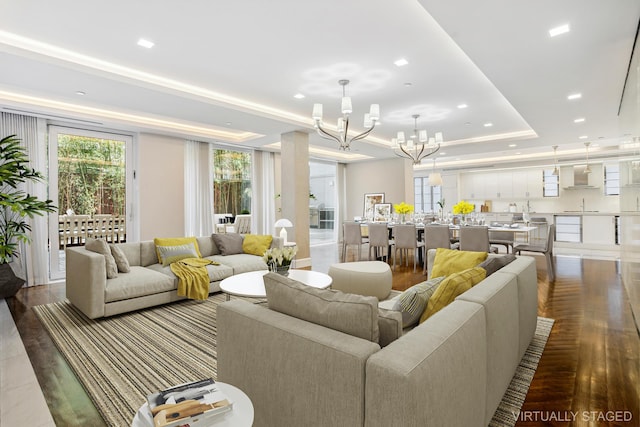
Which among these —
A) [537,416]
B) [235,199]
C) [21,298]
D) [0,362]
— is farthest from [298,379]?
[235,199]

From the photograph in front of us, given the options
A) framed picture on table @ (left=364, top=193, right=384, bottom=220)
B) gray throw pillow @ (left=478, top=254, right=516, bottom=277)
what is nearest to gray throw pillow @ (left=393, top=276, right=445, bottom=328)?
gray throw pillow @ (left=478, top=254, right=516, bottom=277)

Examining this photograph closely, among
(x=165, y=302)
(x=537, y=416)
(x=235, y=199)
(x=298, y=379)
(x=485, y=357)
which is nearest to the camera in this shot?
(x=298, y=379)

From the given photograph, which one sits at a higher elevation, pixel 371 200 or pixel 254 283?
pixel 371 200

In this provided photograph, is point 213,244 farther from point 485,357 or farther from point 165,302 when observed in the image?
point 485,357

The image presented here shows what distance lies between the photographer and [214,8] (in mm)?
2758

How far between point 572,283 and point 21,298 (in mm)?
7587

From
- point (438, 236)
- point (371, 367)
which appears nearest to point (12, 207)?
point (371, 367)

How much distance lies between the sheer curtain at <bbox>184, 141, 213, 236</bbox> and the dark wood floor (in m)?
3.04

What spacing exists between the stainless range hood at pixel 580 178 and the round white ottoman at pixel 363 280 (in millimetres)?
8365

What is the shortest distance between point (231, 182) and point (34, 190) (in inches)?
147

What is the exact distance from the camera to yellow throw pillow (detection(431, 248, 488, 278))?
8.98 ft

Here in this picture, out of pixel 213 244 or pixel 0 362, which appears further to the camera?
pixel 213 244

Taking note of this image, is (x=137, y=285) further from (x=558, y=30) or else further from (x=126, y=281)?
(x=558, y=30)

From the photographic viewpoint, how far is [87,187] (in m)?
→ 5.98
